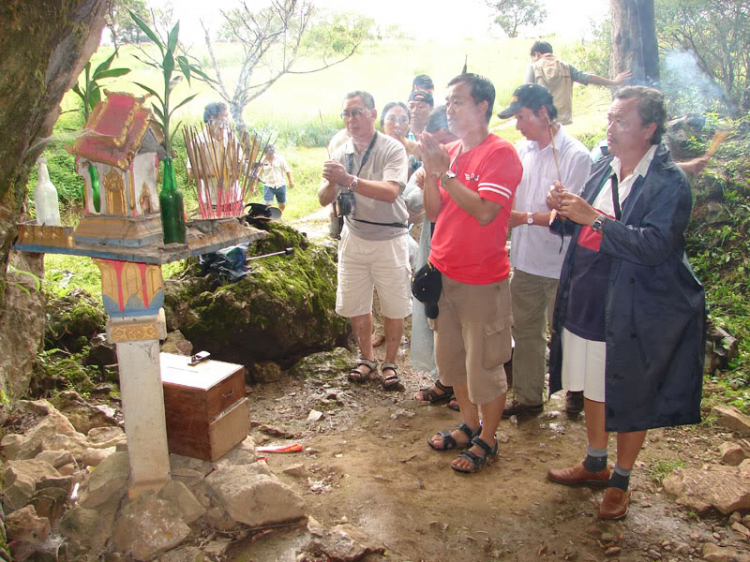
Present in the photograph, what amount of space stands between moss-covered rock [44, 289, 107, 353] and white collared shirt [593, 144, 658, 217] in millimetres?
3393

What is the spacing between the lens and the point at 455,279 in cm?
290

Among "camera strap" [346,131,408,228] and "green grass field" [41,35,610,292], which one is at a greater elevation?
"green grass field" [41,35,610,292]

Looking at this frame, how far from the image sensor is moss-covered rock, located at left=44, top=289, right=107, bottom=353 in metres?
3.92

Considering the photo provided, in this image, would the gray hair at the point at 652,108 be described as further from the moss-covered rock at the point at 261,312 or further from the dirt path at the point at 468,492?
the moss-covered rock at the point at 261,312

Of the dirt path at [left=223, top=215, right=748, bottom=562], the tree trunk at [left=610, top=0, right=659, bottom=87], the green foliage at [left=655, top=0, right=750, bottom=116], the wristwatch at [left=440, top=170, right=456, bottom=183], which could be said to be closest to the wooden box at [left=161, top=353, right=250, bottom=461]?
the dirt path at [left=223, top=215, right=748, bottom=562]

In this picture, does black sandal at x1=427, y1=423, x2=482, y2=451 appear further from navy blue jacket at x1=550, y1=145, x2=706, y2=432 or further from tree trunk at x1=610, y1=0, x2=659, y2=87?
tree trunk at x1=610, y1=0, x2=659, y2=87

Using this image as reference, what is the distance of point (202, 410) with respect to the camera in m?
2.55

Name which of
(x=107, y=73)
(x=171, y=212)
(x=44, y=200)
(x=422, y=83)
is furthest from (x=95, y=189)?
(x=422, y=83)

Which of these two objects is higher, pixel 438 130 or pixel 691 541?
pixel 438 130

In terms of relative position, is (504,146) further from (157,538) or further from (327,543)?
(157,538)

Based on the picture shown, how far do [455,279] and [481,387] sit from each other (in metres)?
0.58

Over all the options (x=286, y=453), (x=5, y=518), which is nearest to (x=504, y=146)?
(x=286, y=453)

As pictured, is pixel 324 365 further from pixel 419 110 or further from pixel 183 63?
pixel 183 63

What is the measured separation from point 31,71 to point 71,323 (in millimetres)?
2560
